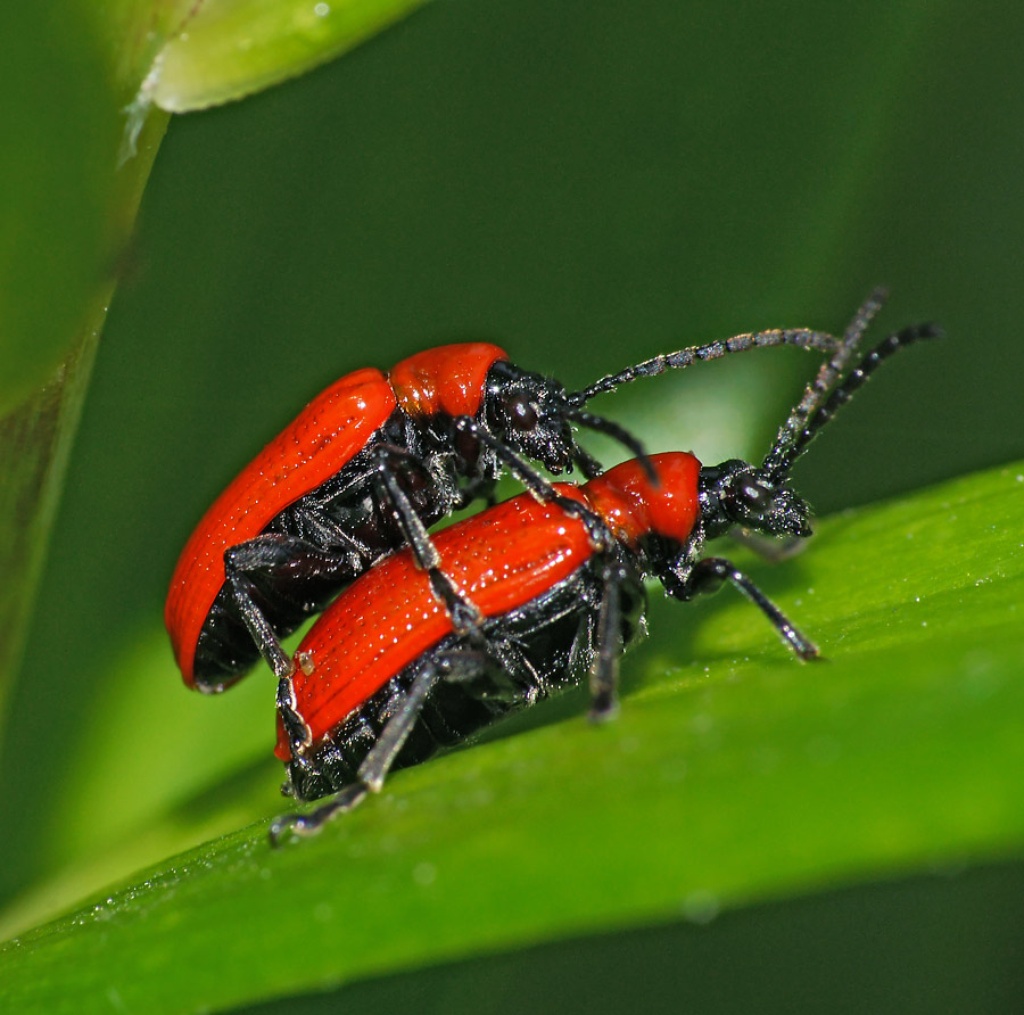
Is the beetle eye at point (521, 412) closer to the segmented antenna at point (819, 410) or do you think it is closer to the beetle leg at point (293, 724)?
the segmented antenna at point (819, 410)

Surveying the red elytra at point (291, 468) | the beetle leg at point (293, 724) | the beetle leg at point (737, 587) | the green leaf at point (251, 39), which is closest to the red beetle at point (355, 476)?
the red elytra at point (291, 468)

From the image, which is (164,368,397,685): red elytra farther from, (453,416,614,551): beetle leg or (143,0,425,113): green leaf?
(143,0,425,113): green leaf

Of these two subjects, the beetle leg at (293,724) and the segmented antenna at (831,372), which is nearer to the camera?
the beetle leg at (293,724)

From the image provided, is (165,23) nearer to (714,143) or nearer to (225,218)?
(225,218)

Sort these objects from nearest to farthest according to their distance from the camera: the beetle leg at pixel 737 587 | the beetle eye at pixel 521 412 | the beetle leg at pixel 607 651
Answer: the beetle leg at pixel 607 651 → the beetle leg at pixel 737 587 → the beetle eye at pixel 521 412

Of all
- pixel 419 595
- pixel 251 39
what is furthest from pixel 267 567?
pixel 251 39

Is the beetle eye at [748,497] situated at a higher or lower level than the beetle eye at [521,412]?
lower

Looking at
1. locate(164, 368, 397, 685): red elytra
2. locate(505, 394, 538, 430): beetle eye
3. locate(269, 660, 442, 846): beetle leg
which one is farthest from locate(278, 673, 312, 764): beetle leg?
locate(505, 394, 538, 430): beetle eye

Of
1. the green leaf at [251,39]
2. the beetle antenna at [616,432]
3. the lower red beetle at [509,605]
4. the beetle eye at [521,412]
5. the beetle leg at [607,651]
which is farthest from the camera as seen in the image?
the beetle eye at [521,412]
